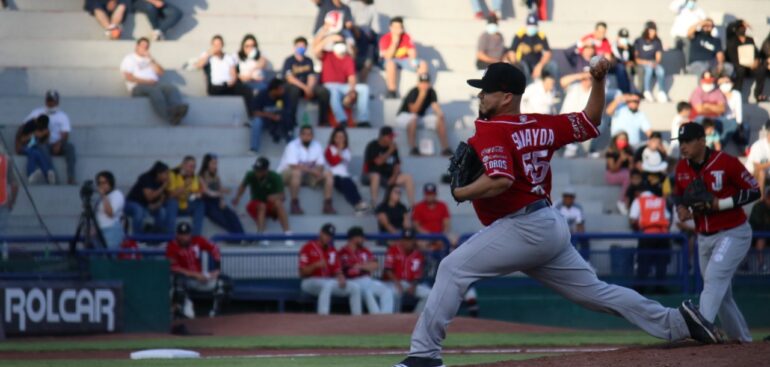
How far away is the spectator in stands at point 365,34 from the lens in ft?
76.7

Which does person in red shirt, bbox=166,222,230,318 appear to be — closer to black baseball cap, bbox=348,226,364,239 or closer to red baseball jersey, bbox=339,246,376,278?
red baseball jersey, bbox=339,246,376,278

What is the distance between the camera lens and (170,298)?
16750 millimetres

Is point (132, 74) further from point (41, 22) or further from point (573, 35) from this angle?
point (573, 35)

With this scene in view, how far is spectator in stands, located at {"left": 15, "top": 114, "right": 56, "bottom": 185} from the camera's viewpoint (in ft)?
63.9

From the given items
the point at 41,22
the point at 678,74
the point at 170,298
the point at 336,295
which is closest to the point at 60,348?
the point at 170,298

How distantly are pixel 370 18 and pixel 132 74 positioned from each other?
15.2 ft

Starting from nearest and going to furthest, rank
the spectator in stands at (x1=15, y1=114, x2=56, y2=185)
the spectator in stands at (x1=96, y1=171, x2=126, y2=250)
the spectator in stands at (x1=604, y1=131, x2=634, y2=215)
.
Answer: the spectator in stands at (x1=96, y1=171, x2=126, y2=250) → the spectator in stands at (x1=15, y1=114, x2=56, y2=185) → the spectator in stands at (x1=604, y1=131, x2=634, y2=215)

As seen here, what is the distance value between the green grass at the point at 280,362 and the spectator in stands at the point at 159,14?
10997 mm

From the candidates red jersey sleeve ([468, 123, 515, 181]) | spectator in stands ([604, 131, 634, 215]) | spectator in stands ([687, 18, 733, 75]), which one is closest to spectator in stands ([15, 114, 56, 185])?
spectator in stands ([604, 131, 634, 215])

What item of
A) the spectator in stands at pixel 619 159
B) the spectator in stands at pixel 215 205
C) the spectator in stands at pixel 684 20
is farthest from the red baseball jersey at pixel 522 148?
the spectator in stands at pixel 684 20

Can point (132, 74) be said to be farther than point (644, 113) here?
No

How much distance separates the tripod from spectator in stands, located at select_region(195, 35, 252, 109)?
5.67m

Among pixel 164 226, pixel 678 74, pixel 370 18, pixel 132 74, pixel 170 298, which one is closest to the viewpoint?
pixel 170 298

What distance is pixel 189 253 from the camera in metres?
17.1
